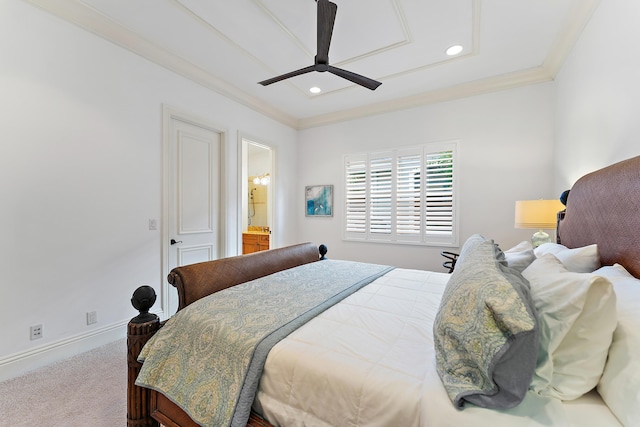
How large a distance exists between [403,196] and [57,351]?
402cm

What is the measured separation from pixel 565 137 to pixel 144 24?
13.9 feet

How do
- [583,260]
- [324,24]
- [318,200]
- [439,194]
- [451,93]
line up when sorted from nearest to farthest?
1. [583,260]
2. [324,24]
3. [451,93]
4. [439,194]
5. [318,200]

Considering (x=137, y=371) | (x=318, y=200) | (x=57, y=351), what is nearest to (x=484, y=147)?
(x=318, y=200)

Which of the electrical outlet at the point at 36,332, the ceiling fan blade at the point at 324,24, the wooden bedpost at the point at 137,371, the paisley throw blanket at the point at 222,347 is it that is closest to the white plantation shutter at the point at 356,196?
the ceiling fan blade at the point at 324,24

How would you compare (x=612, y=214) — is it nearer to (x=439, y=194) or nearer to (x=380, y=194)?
(x=439, y=194)

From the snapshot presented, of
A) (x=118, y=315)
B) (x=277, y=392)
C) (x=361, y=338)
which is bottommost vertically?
(x=118, y=315)

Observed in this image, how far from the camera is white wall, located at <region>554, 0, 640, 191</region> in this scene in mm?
1591

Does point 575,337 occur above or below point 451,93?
below

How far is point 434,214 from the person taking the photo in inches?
145

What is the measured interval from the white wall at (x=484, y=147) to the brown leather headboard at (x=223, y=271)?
218 cm

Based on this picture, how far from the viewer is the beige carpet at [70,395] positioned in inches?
61.2

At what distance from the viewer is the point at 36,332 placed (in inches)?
80.4

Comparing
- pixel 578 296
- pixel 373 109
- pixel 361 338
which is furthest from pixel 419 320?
pixel 373 109

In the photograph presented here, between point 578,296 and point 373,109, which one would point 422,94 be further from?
point 578,296
